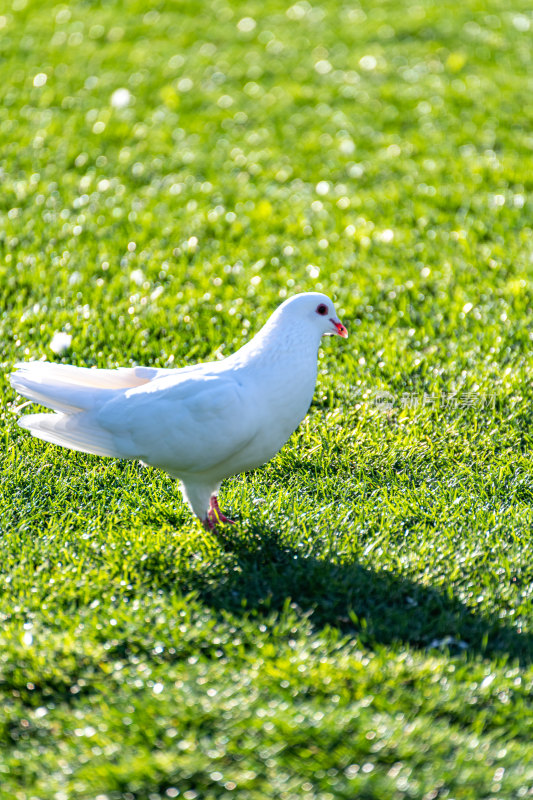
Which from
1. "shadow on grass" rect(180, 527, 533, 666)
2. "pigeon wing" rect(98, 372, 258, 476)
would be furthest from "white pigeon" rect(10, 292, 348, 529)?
"shadow on grass" rect(180, 527, 533, 666)

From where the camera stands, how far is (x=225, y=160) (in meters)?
7.09

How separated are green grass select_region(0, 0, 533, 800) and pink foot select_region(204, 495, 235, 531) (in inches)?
2.4

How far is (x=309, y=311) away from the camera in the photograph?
142 inches

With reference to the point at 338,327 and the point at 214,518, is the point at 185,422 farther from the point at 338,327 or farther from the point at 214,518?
the point at 338,327

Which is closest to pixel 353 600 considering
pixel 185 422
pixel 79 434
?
pixel 185 422

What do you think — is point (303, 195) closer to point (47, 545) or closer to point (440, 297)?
point (440, 297)

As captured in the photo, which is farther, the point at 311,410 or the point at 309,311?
the point at 311,410

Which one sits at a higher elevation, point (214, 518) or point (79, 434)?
point (79, 434)

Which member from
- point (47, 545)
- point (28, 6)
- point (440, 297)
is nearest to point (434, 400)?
point (440, 297)

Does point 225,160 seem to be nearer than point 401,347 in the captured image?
No

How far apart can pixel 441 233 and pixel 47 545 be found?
3750 millimetres

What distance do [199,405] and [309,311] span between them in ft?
2.04

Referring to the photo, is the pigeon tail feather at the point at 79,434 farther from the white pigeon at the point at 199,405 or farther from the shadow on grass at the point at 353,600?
the shadow on grass at the point at 353,600

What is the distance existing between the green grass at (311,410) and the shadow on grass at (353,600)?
1cm
